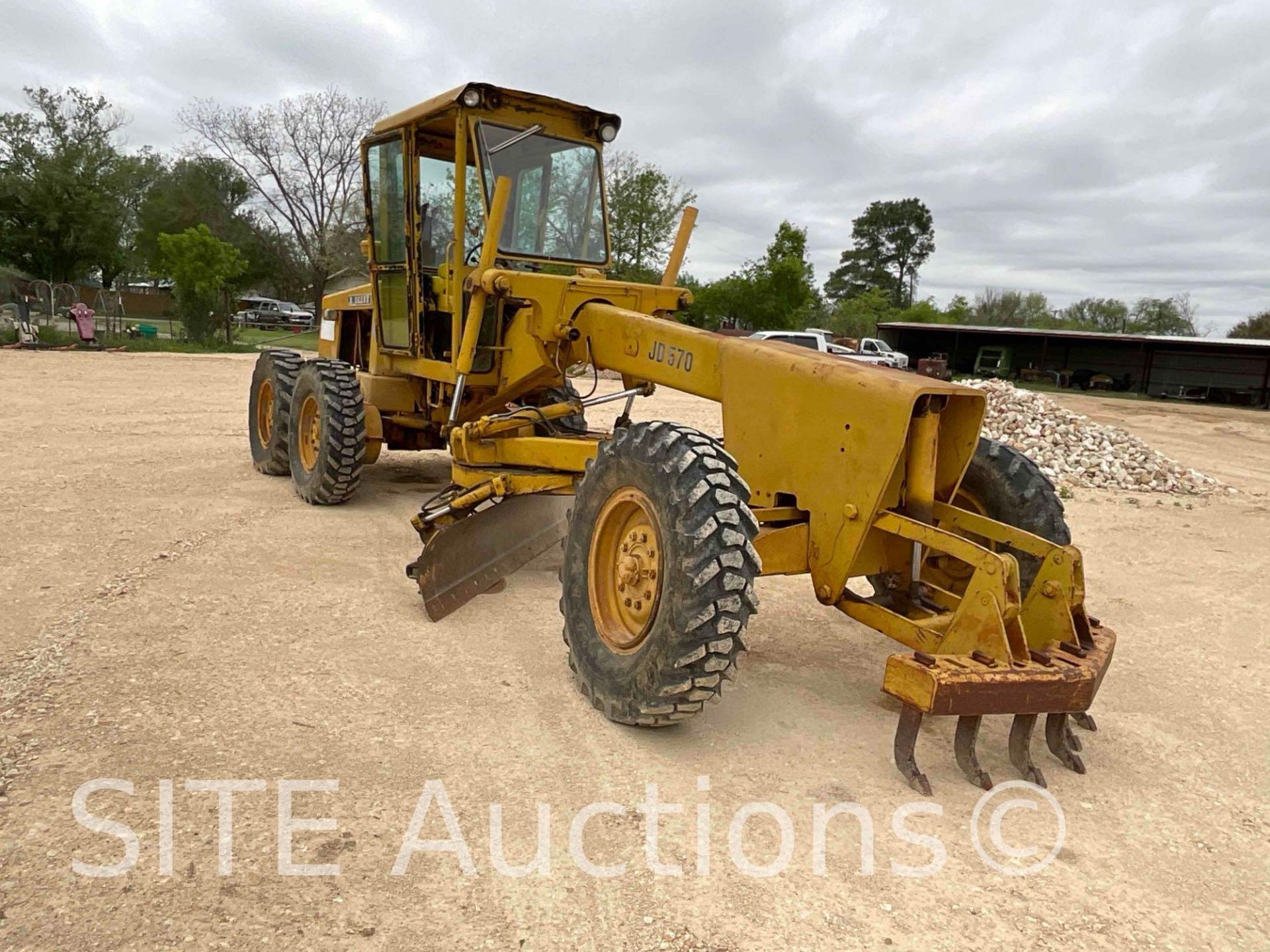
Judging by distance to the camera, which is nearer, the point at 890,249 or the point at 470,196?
the point at 470,196

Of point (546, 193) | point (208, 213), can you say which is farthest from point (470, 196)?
point (208, 213)

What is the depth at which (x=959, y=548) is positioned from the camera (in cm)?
338

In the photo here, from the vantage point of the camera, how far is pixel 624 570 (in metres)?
3.80

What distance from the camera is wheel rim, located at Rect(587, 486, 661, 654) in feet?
12.0

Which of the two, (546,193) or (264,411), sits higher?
(546,193)

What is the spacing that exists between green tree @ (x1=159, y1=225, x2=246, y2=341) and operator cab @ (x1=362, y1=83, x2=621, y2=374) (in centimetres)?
2319

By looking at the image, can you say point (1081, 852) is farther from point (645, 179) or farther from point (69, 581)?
point (645, 179)

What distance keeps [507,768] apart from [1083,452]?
34.9ft

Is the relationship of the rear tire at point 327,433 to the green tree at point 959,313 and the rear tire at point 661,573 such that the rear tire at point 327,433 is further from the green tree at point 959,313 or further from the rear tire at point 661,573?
the green tree at point 959,313

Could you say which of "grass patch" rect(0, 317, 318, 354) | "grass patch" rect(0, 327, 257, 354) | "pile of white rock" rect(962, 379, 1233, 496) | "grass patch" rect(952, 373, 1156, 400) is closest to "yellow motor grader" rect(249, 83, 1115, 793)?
"pile of white rock" rect(962, 379, 1233, 496)

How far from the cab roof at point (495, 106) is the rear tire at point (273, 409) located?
2372 millimetres

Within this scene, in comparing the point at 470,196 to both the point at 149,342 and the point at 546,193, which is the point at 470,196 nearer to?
the point at 546,193

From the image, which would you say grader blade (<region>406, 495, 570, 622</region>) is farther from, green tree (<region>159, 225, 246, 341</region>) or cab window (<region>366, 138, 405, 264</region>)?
green tree (<region>159, 225, 246, 341</region>)

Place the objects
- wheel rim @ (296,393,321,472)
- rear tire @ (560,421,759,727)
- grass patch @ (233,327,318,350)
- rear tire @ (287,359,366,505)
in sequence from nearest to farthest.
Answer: rear tire @ (560,421,759,727) → rear tire @ (287,359,366,505) → wheel rim @ (296,393,321,472) → grass patch @ (233,327,318,350)
